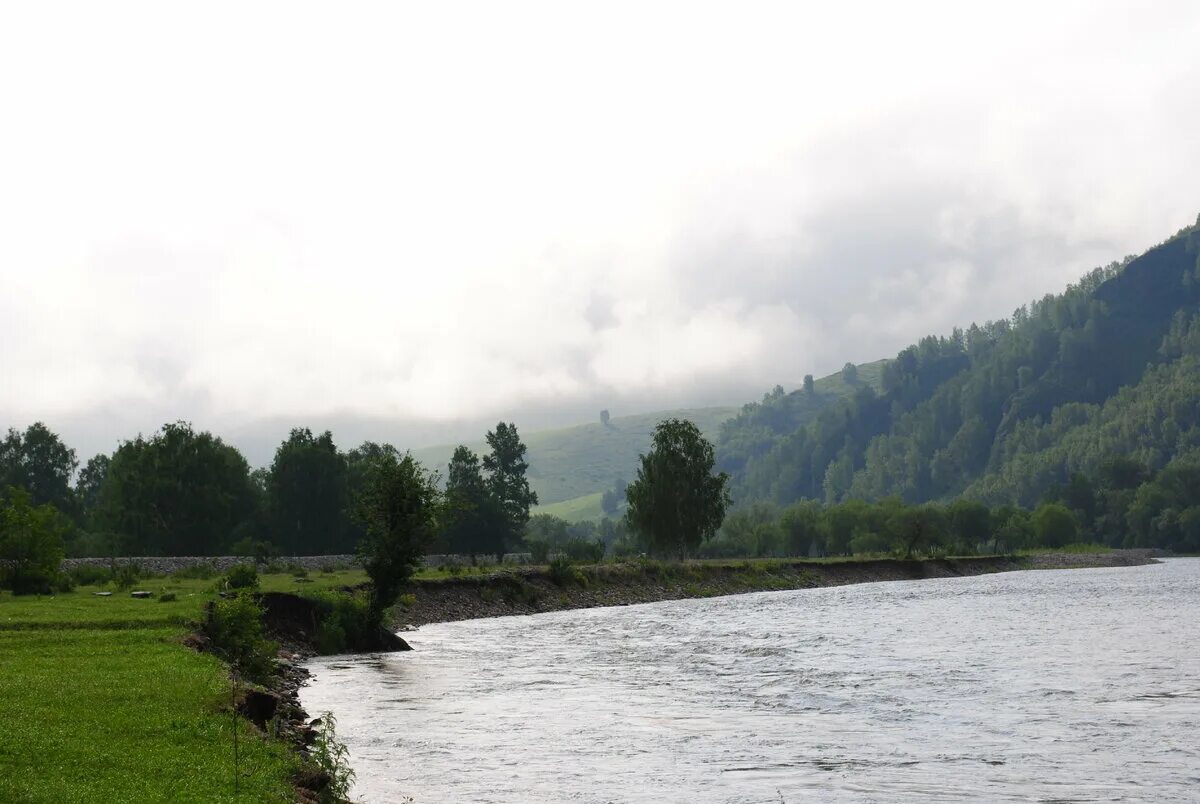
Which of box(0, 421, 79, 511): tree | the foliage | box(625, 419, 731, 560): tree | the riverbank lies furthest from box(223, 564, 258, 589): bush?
box(0, 421, 79, 511): tree

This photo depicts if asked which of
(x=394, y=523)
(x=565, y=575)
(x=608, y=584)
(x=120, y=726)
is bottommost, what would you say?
(x=608, y=584)

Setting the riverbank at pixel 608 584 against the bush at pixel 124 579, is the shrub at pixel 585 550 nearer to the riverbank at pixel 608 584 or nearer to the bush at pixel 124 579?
the riverbank at pixel 608 584

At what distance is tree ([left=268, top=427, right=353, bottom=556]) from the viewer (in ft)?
531

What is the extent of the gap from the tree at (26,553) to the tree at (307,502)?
8594 cm

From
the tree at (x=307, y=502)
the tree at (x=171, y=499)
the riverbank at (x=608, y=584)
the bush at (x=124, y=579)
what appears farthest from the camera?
the tree at (x=307, y=502)

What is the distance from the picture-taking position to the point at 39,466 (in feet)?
641

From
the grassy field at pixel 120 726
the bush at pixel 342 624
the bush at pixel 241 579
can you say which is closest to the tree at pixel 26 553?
the bush at pixel 241 579

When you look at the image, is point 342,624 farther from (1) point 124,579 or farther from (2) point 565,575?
(2) point 565,575

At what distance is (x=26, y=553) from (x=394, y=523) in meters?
23.8

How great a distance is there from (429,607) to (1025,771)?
71259 millimetres

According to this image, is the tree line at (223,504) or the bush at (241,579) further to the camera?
the tree line at (223,504)

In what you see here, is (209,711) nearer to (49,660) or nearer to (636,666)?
(49,660)

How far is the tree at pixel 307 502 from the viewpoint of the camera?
6378 inches

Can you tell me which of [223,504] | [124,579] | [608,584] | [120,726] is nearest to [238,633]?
[120,726]
